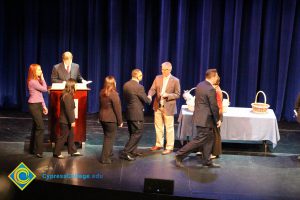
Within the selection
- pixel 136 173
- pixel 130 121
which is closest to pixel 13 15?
pixel 130 121

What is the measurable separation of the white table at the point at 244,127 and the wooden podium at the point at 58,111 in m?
1.42

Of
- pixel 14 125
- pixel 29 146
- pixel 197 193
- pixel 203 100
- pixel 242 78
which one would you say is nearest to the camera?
pixel 197 193

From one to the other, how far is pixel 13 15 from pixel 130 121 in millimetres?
4033

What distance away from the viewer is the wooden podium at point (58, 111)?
7.24m

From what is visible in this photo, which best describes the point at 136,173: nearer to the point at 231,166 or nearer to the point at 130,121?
the point at 130,121

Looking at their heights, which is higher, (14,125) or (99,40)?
(99,40)

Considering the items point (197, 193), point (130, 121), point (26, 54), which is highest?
point (26, 54)

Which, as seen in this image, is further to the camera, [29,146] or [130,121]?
[29,146]

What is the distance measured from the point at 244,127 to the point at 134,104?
169 centimetres

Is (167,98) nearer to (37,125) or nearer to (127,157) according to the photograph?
(127,157)

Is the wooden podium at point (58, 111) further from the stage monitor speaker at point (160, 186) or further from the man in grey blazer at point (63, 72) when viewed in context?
the stage monitor speaker at point (160, 186)

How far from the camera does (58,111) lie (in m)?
7.25

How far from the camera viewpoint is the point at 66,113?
689 cm

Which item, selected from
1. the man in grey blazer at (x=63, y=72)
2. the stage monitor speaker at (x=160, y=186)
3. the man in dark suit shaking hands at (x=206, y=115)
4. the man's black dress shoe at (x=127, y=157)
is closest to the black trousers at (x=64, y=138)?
the man's black dress shoe at (x=127, y=157)
